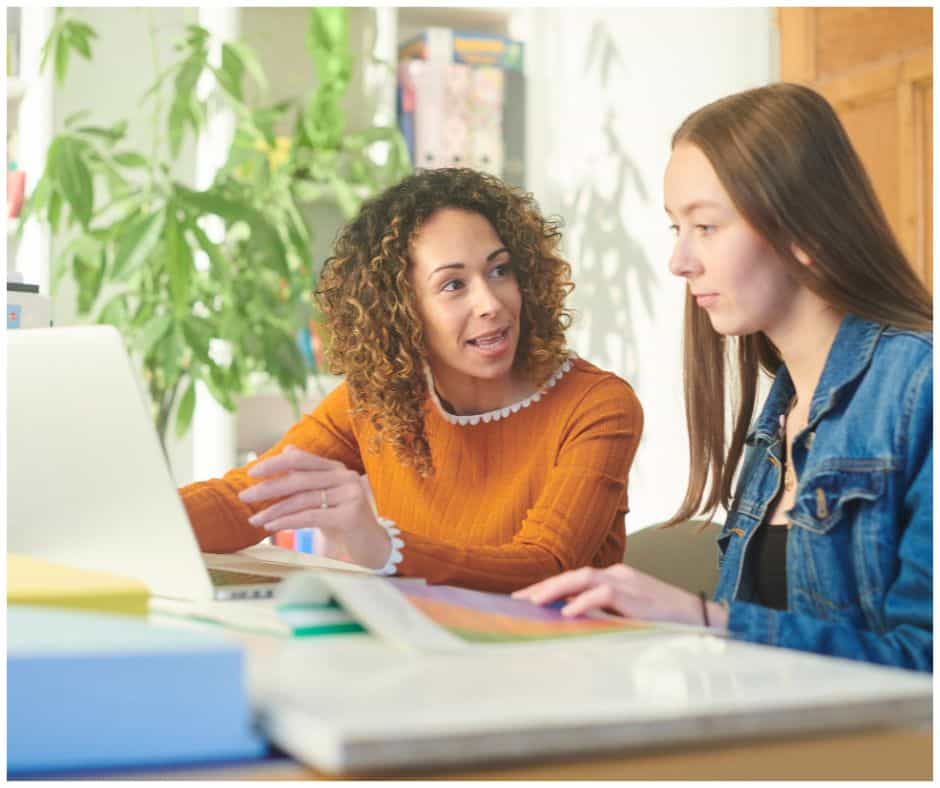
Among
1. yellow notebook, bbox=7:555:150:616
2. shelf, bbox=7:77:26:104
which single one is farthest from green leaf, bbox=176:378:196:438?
yellow notebook, bbox=7:555:150:616

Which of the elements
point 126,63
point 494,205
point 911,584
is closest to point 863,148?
point 494,205

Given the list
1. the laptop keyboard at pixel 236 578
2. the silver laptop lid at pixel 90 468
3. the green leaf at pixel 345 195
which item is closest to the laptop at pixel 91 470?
the silver laptop lid at pixel 90 468

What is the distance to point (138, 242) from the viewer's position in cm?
264

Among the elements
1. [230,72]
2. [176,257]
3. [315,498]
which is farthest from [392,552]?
[230,72]

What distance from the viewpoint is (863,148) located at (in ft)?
9.98

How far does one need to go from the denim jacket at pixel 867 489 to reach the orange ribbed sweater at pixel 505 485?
0.29 metres

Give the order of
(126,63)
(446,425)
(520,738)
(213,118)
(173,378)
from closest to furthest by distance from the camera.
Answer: (520,738), (446,425), (173,378), (213,118), (126,63)

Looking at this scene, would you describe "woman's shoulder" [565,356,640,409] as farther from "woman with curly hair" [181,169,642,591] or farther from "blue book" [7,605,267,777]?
"blue book" [7,605,267,777]

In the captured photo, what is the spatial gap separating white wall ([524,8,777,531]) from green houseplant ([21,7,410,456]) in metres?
0.57

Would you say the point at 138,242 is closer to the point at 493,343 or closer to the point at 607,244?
the point at 493,343

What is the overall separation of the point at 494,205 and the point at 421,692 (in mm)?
1262

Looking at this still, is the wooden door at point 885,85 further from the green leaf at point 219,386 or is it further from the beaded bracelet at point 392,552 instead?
the beaded bracelet at point 392,552

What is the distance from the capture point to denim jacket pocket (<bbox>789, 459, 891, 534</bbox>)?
3.53 feet

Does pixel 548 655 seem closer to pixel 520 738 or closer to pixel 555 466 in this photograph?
pixel 520 738
